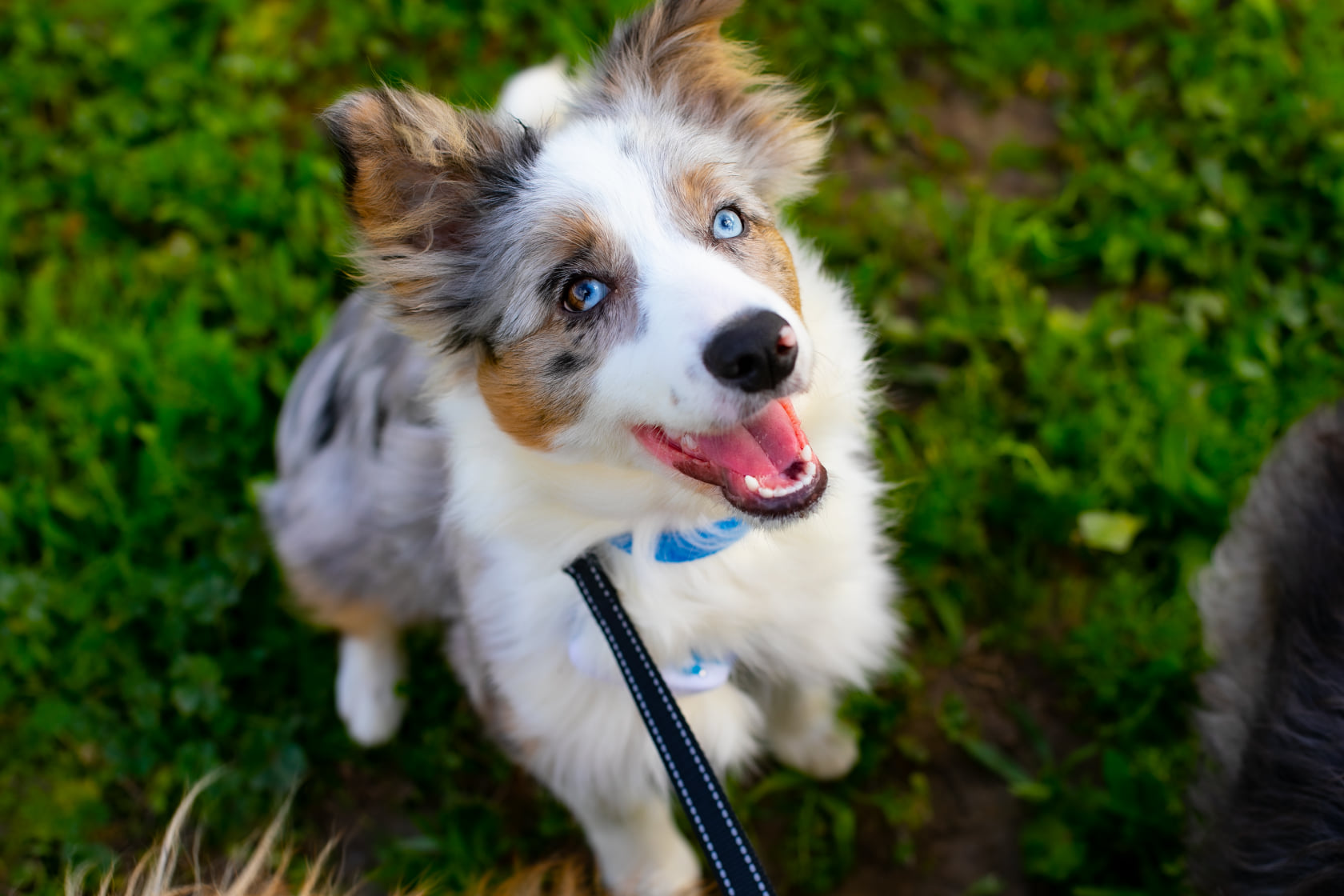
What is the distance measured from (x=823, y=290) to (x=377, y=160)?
1140 mm

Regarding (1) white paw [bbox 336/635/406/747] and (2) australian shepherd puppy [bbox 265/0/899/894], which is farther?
(1) white paw [bbox 336/635/406/747]

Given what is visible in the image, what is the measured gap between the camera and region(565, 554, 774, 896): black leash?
204cm

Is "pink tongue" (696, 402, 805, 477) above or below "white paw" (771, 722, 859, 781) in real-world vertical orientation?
above

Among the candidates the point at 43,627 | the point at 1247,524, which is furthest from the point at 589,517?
the point at 43,627

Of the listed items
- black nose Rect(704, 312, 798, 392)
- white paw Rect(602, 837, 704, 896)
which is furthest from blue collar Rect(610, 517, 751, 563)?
white paw Rect(602, 837, 704, 896)

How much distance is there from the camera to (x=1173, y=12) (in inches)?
173

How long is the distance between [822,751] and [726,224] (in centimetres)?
181

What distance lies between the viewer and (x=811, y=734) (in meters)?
3.12

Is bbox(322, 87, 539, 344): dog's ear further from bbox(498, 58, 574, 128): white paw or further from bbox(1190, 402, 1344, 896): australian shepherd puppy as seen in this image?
bbox(1190, 402, 1344, 896): australian shepherd puppy

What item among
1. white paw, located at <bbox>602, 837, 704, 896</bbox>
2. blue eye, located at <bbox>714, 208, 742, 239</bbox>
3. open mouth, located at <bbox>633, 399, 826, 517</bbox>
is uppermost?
blue eye, located at <bbox>714, 208, 742, 239</bbox>

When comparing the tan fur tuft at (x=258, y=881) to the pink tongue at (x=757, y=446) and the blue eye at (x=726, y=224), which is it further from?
the blue eye at (x=726, y=224)

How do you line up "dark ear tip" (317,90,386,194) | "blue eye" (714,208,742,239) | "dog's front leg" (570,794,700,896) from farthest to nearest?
"dog's front leg" (570,794,700,896) → "blue eye" (714,208,742,239) → "dark ear tip" (317,90,386,194)

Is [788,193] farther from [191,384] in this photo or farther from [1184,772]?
[191,384]

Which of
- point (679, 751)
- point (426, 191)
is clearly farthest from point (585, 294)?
point (679, 751)
